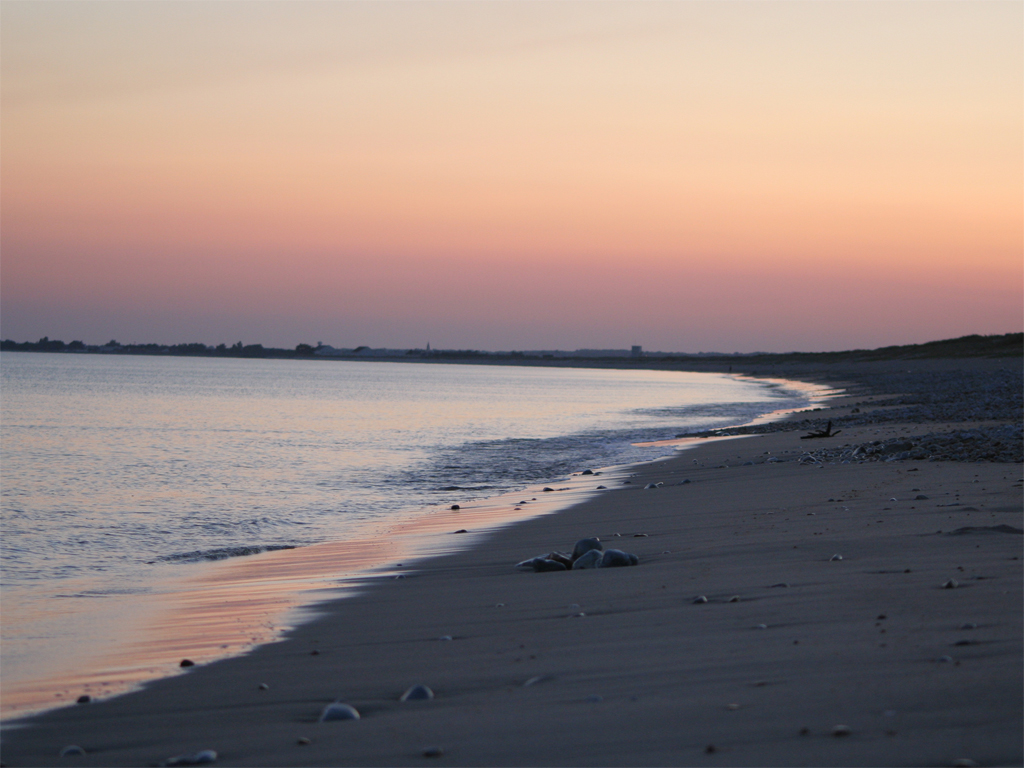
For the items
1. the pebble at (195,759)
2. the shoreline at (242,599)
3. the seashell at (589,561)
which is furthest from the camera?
the seashell at (589,561)

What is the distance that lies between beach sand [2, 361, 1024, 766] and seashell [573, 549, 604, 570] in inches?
6.1

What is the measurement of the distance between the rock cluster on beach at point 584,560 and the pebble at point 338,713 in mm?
3327

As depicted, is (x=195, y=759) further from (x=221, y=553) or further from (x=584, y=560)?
(x=221, y=553)

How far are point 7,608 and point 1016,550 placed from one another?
25.2ft

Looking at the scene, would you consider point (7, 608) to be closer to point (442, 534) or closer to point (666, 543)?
point (442, 534)

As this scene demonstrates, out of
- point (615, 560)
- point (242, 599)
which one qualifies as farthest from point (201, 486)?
point (615, 560)

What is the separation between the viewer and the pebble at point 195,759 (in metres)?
3.50

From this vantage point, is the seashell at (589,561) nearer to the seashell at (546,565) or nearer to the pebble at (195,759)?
the seashell at (546,565)

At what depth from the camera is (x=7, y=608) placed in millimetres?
7176

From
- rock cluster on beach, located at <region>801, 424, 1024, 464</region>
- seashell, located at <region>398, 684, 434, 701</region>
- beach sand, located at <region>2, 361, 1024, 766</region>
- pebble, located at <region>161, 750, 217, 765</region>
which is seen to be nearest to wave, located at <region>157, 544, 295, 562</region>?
beach sand, located at <region>2, 361, 1024, 766</region>

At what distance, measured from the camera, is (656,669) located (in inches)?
162

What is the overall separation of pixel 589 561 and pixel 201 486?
11.0 m

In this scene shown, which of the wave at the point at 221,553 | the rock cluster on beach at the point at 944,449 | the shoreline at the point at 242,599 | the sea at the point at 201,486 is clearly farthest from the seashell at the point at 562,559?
the rock cluster on beach at the point at 944,449

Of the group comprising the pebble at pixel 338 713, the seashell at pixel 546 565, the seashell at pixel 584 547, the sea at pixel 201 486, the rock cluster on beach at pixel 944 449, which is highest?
the rock cluster on beach at pixel 944 449
